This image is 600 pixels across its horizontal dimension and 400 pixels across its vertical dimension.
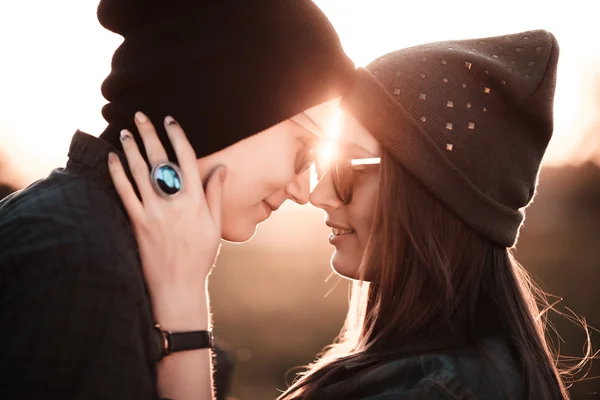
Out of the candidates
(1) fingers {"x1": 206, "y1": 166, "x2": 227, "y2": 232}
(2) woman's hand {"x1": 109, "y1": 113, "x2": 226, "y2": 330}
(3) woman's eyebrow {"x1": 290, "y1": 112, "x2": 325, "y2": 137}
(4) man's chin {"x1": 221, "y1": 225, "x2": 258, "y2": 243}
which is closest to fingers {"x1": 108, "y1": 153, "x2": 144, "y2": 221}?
(2) woman's hand {"x1": 109, "y1": 113, "x2": 226, "y2": 330}

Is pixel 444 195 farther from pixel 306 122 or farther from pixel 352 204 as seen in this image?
pixel 306 122

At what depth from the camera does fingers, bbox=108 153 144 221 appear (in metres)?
1.93

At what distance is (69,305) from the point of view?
61.9 inches

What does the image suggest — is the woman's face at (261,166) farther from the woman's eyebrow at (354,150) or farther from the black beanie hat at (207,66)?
the woman's eyebrow at (354,150)

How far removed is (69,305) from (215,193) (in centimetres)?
66

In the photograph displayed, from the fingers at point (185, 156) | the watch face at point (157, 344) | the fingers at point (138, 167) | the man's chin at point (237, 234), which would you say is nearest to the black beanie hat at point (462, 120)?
the man's chin at point (237, 234)

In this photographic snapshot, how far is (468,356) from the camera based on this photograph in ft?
6.88

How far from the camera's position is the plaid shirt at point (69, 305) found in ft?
5.05

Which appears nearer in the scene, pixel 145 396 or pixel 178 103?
pixel 145 396

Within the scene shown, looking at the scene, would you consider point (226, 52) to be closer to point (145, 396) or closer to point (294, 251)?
point (145, 396)

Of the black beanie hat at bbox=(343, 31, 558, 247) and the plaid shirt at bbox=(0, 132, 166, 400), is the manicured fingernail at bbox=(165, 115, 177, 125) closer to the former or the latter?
the plaid shirt at bbox=(0, 132, 166, 400)

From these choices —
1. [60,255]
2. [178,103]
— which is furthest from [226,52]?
[60,255]

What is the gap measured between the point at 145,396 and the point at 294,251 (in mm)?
19324

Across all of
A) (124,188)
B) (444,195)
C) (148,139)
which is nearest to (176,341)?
(124,188)
